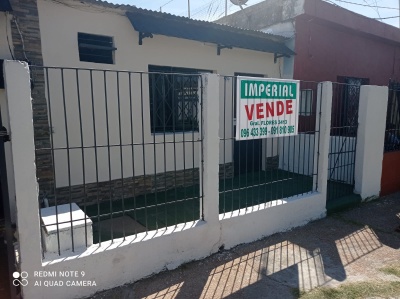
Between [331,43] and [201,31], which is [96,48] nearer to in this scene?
[201,31]

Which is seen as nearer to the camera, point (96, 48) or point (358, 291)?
point (358, 291)

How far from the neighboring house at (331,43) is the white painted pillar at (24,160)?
5.50 m

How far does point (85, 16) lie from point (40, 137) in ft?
7.17

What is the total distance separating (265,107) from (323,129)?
4.14ft

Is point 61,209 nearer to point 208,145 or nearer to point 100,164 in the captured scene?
point 208,145

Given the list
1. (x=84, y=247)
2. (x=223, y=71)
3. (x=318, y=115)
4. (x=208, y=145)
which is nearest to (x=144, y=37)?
(x=223, y=71)

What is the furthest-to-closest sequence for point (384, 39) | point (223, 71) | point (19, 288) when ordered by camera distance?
1. point (384, 39)
2. point (223, 71)
3. point (19, 288)

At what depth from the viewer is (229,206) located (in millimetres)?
5273

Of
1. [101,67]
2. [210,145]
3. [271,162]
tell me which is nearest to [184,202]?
[210,145]

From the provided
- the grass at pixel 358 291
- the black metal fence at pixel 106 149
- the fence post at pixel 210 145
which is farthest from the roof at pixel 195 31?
the grass at pixel 358 291

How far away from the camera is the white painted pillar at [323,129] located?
4.63m

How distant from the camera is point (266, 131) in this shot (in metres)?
4.14

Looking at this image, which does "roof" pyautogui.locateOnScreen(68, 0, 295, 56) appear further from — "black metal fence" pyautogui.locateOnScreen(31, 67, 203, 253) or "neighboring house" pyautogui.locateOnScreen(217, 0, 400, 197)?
"black metal fence" pyautogui.locateOnScreen(31, 67, 203, 253)

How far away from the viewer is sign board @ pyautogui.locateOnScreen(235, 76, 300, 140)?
386 cm
